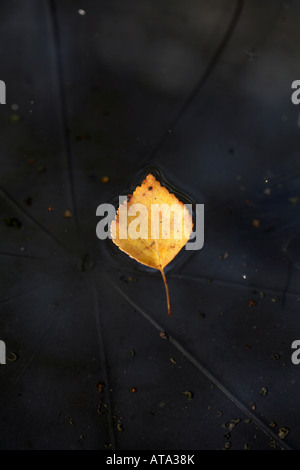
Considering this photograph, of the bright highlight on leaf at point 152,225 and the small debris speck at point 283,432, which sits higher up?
the bright highlight on leaf at point 152,225

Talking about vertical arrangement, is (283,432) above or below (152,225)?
below

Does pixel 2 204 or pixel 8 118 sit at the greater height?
pixel 8 118

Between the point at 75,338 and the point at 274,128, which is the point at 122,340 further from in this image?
the point at 274,128

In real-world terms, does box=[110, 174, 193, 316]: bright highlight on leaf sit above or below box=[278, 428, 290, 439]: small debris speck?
above

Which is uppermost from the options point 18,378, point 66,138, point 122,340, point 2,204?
point 66,138
